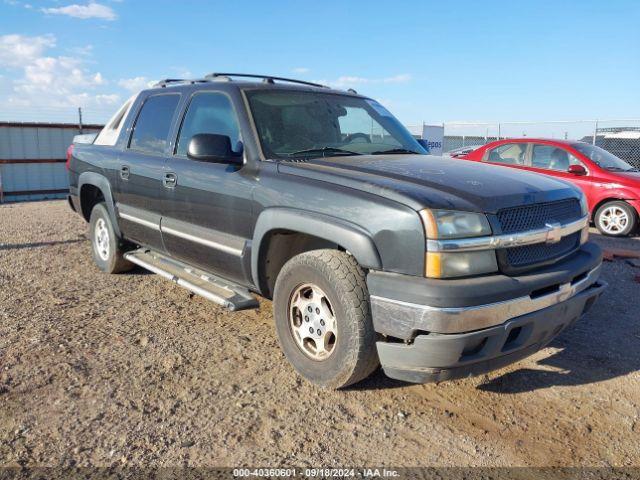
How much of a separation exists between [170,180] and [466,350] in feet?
8.82

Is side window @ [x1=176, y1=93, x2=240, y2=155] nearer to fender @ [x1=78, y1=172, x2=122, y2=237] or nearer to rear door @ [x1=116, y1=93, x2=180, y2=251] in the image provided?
rear door @ [x1=116, y1=93, x2=180, y2=251]

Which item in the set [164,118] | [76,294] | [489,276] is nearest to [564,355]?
[489,276]

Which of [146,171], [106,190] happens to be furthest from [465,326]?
[106,190]

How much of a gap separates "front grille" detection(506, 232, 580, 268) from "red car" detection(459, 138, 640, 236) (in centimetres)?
604

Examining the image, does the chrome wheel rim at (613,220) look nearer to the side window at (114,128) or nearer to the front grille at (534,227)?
the front grille at (534,227)

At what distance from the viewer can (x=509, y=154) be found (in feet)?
31.1

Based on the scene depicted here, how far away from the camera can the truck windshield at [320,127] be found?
12.3 feet

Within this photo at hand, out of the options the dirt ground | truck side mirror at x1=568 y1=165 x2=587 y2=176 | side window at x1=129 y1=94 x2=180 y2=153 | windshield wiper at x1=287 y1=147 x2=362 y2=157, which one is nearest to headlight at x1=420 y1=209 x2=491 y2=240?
the dirt ground

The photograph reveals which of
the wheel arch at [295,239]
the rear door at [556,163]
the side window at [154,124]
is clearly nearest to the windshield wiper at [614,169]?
the rear door at [556,163]

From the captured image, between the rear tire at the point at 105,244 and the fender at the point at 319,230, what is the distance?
8.14ft

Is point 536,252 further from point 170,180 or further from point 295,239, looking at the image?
point 170,180

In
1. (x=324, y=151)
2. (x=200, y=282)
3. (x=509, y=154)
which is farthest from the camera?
(x=509, y=154)

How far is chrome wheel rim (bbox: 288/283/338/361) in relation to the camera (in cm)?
315

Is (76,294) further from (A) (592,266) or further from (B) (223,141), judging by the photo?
(A) (592,266)
